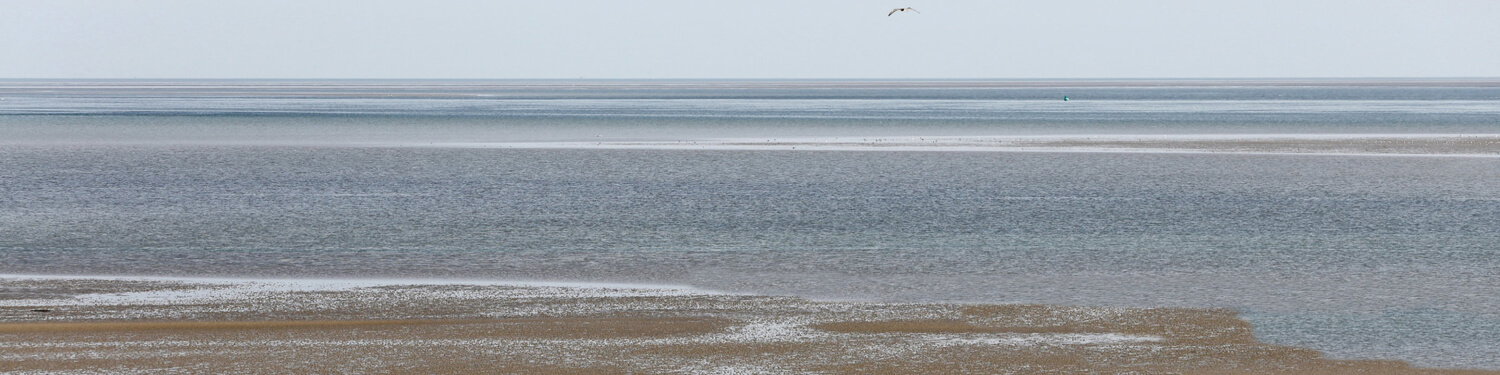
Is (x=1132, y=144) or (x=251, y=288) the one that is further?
(x=1132, y=144)

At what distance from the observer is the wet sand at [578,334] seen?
29.8ft

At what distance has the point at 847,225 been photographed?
1794 centimetres

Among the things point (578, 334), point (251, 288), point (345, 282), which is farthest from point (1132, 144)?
point (578, 334)

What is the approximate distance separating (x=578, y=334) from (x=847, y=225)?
26.6 feet

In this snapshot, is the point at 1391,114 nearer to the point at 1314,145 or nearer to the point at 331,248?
→ the point at 1314,145

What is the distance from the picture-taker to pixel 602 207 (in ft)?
66.4

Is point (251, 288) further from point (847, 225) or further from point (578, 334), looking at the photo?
point (847, 225)

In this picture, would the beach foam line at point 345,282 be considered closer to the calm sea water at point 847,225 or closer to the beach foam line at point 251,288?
the beach foam line at point 251,288

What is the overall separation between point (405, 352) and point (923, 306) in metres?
3.89

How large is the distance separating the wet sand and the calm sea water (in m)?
0.71

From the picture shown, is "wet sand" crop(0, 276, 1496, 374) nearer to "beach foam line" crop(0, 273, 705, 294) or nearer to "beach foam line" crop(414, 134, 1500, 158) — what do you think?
"beach foam line" crop(0, 273, 705, 294)

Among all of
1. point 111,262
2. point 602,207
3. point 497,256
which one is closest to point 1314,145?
point 602,207

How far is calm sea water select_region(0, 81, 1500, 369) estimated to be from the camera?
40.5 feet

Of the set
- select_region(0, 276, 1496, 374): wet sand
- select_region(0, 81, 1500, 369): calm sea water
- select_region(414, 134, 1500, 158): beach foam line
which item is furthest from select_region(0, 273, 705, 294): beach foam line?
select_region(414, 134, 1500, 158): beach foam line
